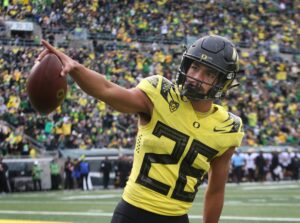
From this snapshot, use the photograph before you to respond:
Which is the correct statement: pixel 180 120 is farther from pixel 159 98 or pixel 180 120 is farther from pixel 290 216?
pixel 290 216

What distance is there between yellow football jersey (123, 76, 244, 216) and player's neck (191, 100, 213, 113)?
0.11 feet

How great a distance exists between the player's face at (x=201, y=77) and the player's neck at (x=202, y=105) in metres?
0.12

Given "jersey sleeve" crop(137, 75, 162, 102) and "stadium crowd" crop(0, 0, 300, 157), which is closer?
"jersey sleeve" crop(137, 75, 162, 102)

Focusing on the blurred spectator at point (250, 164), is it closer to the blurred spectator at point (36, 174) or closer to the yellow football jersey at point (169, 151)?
the blurred spectator at point (36, 174)

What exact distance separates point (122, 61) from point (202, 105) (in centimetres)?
1966

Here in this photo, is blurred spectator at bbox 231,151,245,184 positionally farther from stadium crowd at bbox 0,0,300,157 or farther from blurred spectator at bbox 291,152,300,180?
stadium crowd at bbox 0,0,300,157

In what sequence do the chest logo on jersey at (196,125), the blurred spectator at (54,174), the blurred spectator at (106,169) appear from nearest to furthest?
the chest logo on jersey at (196,125) < the blurred spectator at (54,174) < the blurred spectator at (106,169)

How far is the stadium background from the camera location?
17984 millimetres

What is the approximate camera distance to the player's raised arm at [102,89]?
261 centimetres

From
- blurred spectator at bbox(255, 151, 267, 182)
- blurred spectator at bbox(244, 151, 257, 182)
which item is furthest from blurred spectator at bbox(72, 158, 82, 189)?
blurred spectator at bbox(255, 151, 267, 182)

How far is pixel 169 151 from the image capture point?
3031mm

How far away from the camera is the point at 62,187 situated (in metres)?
17.8

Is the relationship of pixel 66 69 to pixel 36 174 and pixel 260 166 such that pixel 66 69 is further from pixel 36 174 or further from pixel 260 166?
pixel 260 166

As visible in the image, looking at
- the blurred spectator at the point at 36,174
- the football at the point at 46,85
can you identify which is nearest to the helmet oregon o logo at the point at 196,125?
the football at the point at 46,85
